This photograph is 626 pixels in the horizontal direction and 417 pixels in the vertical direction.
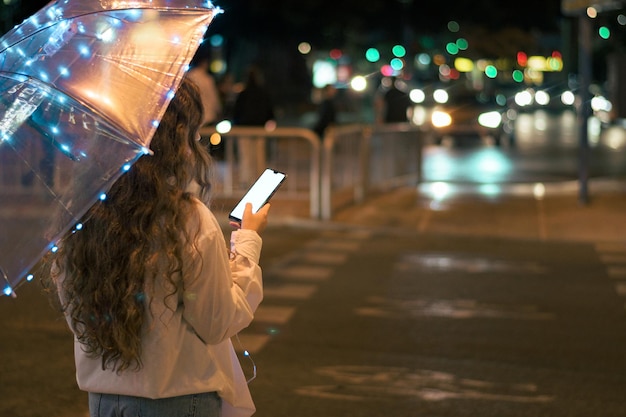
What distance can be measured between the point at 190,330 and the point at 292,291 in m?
6.07

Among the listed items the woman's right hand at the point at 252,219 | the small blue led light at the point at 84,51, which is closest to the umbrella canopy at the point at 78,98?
the small blue led light at the point at 84,51

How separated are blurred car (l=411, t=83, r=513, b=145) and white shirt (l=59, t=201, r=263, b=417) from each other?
22167 mm

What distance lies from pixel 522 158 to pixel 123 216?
2053 cm

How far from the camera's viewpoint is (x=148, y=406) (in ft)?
9.30

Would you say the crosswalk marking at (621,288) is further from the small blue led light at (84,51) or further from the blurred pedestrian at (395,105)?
the blurred pedestrian at (395,105)

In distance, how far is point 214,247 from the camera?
2785mm

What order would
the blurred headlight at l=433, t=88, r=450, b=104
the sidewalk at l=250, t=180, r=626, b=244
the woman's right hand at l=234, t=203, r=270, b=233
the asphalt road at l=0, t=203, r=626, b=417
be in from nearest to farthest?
the woman's right hand at l=234, t=203, r=270, b=233 < the asphalt road at l=0, t=203, r=626, b=417 < the sidewalk at l=250, t=180, r=626, b=244 < the blurred headlight at l=433, t=88, r=450, b=104

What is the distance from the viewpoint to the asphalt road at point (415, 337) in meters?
5.90

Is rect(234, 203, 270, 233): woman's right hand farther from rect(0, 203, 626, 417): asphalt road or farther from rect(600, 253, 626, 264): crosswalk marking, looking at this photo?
rect(600, 253, 626, 264): crosswalk marking

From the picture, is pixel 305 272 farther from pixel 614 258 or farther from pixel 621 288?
pixel 614 258

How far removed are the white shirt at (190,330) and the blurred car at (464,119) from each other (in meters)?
22.2

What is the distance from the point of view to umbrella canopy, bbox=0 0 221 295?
9.21 feet

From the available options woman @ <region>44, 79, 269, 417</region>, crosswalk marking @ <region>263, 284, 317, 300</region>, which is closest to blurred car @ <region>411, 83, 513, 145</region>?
crosswalk marking @ <region>263, 284, 317, 300</region>

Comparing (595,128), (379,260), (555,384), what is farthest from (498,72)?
(555,384)
